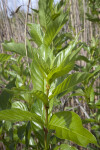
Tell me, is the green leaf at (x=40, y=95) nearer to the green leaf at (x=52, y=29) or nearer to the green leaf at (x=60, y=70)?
the green leaf at (x=60, y=70)

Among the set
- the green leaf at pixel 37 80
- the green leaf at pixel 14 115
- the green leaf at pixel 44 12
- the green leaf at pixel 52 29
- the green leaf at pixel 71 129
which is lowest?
the green leaf at pixel 71 129

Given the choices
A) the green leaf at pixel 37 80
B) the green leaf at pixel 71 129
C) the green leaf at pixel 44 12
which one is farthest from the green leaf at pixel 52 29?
the green leaf at pixel 71 129

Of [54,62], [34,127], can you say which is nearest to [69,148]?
[34,127]

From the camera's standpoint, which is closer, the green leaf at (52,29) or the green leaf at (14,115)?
the green leaf at (14,115)

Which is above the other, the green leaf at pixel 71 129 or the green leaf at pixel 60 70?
the green leaf at pixel 60 70

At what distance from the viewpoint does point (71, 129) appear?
41 centimetres

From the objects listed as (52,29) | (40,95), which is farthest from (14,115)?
(52,29)

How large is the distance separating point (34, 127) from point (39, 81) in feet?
0.56

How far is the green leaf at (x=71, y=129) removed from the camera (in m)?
0.40

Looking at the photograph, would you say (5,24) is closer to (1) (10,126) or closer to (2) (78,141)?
(1) (10,126)

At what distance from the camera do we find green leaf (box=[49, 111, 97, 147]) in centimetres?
40

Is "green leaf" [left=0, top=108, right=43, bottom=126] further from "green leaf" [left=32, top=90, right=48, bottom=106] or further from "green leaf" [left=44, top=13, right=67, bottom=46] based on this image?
"green leaf" [left=44, top=13, right=67, bottom=46]

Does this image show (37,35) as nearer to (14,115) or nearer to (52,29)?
(52,29)

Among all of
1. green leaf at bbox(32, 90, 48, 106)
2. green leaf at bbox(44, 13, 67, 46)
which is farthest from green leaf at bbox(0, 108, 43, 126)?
green leaf at bbox(44, 13, 67, 46)
